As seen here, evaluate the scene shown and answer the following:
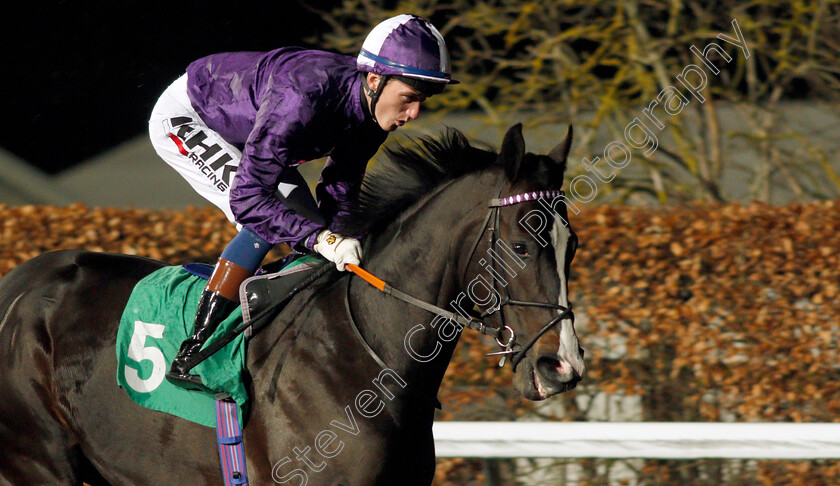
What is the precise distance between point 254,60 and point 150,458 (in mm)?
1305

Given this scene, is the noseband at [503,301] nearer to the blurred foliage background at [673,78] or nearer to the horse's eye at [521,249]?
the horse's eye at [521,249]

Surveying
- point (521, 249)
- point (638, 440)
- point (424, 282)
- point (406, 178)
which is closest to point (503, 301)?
point (521, 249)

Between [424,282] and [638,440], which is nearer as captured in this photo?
[424,282]

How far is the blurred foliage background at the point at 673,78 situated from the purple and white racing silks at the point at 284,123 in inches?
134

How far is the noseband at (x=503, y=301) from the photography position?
2.30m

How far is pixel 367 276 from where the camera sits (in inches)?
100

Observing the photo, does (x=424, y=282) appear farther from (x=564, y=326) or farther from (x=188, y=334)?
(x=188, y=334)

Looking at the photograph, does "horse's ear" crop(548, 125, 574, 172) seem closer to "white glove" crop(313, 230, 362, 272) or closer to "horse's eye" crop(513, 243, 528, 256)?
"horse's eye" crop(513, 243, 528, 256)

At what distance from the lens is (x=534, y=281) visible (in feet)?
7.66

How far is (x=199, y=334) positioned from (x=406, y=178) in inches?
30.4

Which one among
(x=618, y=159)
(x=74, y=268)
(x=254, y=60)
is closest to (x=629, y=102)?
(x=618, y=159)

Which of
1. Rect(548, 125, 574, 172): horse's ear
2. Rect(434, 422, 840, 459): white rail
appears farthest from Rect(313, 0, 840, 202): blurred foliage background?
Rect(548, 125, 574, 172): horse's ear

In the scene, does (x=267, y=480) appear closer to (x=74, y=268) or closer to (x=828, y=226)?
(x=74, y=268)

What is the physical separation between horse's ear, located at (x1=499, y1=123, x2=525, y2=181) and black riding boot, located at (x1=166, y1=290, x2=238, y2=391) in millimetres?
923
